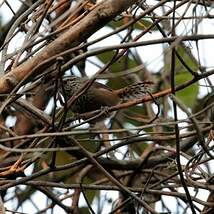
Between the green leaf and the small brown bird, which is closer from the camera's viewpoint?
the small brown bird

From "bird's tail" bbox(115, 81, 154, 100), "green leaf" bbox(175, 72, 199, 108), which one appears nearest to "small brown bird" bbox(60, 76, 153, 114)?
"bird's tail" bbox(115, 81, 154, 100)

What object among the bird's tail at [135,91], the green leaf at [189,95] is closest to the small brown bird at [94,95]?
the bird's tail at [135,91]

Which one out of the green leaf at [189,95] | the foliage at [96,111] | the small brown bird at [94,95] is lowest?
the foliage at [96,111]

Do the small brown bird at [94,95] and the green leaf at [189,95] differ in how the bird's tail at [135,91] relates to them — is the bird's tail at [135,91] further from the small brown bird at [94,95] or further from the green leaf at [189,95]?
the green leaf at [189,95]

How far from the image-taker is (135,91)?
279 centimetres

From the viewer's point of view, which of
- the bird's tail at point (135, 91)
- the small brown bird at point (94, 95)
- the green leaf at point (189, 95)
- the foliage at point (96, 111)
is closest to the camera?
the foliage at point (96, 111)

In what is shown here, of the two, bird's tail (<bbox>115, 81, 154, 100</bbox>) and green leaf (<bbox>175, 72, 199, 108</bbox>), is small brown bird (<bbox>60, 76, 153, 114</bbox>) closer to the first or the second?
bird's tail (<bbox>115, 81, 154, 100</bbox>)

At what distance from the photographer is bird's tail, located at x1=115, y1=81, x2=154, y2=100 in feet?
8.66

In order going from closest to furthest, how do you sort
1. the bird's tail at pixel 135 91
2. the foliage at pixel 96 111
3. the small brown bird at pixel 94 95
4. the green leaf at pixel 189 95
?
the foliage at pixel 96 111, the bird's tail at pixel 135 91, the small brown bird at pixel 94 95, the green leaf at pixel 189 95

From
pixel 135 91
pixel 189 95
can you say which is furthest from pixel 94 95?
pixel 189 95

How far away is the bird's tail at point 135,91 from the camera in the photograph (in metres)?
2.64

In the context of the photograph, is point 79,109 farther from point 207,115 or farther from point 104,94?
point 207,115

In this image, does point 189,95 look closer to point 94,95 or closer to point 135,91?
point 94,95

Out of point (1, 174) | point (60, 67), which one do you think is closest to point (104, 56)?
point (1, 174)
